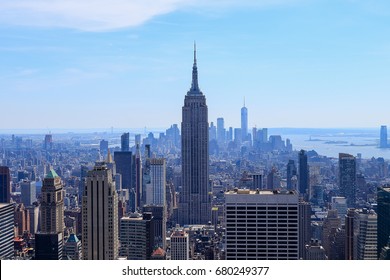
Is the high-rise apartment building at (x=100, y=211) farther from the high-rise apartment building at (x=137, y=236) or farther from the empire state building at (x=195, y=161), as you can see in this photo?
the empire state building at (x=195, y=161)

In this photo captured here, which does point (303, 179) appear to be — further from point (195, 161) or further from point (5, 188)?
point (195, 161)

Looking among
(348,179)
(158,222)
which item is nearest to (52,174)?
(158,222)

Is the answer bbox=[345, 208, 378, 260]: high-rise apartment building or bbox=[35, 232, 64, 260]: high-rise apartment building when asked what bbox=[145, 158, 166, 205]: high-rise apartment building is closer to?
bbox=[35, 232, 64, 260]: high-rise apartment building

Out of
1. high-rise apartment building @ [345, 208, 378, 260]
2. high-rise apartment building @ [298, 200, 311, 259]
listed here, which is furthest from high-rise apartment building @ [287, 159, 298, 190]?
high-rise apartment building @ [345, 208, 378, 260]

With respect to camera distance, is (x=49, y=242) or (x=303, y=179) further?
(x=303, y=179)

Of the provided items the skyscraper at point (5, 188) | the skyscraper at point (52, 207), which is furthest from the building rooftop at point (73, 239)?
the skyscraper at point (5, 188)
